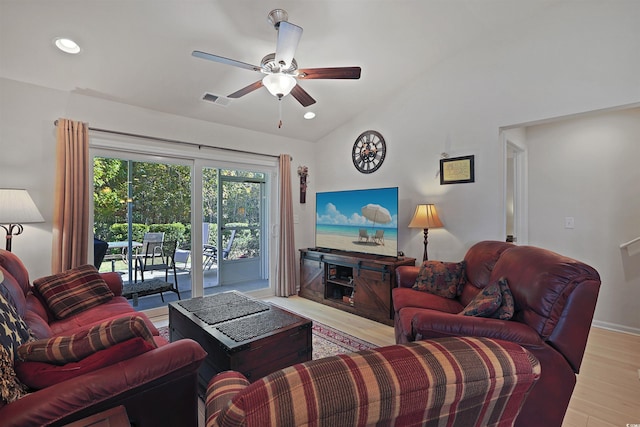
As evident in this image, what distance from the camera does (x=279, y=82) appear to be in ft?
7.10

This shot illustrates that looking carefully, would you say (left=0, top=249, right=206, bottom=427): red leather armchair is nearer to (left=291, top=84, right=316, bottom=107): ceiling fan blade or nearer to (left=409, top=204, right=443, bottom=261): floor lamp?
(left=291, top=84, right=316, bottom=107): ceiling fan blade

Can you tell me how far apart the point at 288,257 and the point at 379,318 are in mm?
1645

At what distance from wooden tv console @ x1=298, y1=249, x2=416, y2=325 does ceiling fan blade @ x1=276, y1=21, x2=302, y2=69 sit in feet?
7.56

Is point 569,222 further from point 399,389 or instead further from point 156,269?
point 156,269

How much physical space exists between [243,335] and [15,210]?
6.86 ft

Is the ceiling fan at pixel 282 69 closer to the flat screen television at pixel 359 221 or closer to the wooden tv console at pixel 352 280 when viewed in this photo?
the flat screen television at pixel 359 221

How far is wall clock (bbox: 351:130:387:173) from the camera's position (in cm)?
403

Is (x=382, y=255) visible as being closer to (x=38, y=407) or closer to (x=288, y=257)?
(x=288, y=257)

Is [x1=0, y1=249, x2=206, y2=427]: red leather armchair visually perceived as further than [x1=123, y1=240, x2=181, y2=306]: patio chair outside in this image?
No

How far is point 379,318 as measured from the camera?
3.42m

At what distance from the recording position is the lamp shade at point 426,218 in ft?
10.8

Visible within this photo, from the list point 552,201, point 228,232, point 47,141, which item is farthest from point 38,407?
point 552,201

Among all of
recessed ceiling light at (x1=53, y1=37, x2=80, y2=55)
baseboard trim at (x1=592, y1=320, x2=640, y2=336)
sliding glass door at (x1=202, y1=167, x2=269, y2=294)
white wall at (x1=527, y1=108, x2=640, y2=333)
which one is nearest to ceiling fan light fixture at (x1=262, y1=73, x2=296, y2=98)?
recessed ceiling light at (x1=53, y1=37, x2=80, y2=55)

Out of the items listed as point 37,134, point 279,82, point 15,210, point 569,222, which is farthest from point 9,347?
point 569,222
